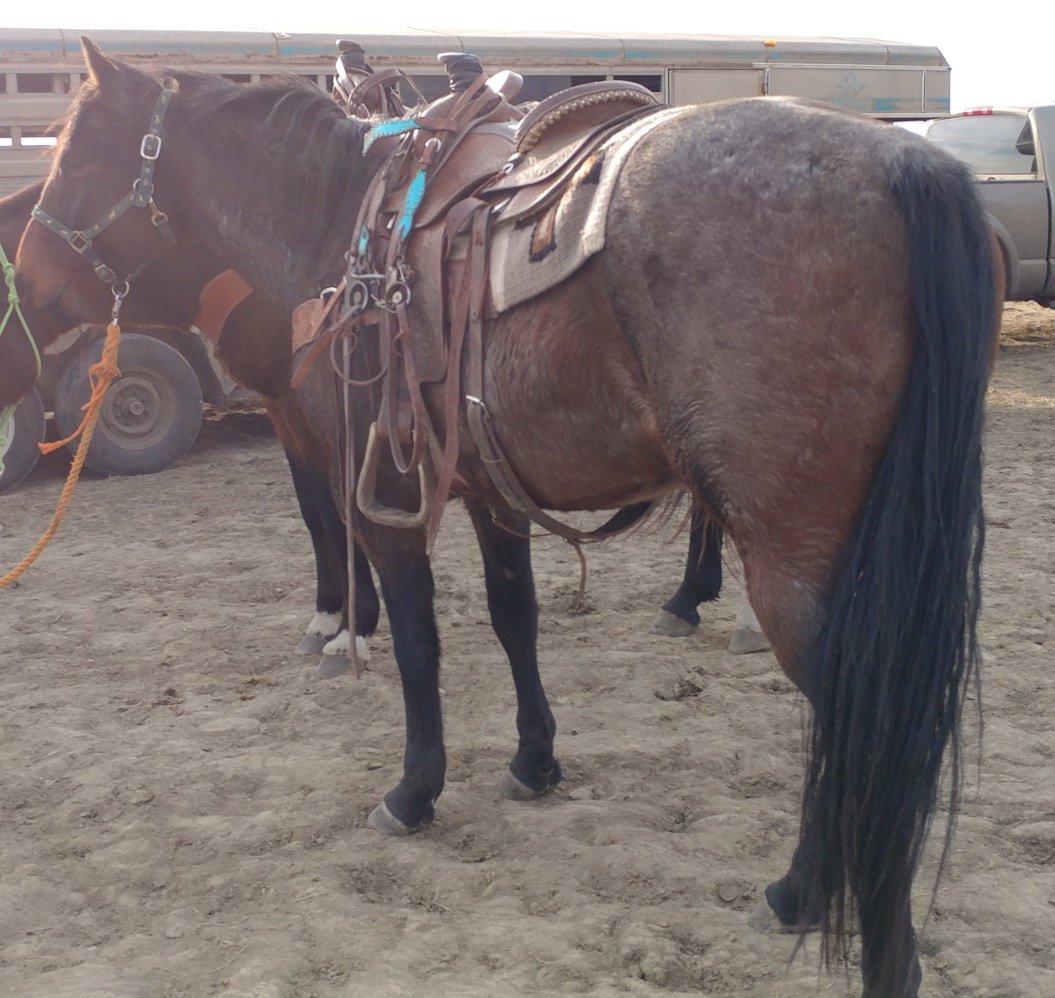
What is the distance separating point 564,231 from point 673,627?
2410 millimetres

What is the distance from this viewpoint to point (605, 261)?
2.12 m

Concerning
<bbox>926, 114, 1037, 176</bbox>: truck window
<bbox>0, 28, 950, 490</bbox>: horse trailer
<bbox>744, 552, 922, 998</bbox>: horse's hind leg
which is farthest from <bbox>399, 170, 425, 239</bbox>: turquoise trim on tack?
<bbox>926, 114, 1037, 176</bbox>: truck window

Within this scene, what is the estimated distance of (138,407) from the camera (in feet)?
24.3

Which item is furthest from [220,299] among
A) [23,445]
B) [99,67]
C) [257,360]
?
[23,445]

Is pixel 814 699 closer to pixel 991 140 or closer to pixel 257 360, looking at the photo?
pixel 257 360

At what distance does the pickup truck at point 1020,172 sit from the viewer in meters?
9.95

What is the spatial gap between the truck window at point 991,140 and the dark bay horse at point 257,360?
8.07 m

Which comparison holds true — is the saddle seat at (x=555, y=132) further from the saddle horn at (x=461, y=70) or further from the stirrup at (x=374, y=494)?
the stirrup at (x=374, y=494)

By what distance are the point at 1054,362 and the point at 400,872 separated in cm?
878

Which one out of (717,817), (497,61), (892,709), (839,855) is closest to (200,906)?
(717,817)

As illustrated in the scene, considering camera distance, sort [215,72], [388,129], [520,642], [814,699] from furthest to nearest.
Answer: [215,72], [520,642], [388,129], [814,699]

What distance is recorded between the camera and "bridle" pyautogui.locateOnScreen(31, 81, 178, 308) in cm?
311

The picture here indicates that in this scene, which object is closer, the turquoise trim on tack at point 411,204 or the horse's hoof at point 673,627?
the turquoise trim on tack at point 411,204

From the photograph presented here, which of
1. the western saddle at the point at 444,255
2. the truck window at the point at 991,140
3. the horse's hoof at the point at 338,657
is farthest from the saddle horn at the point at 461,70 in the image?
the truck window at the point at 991,140
